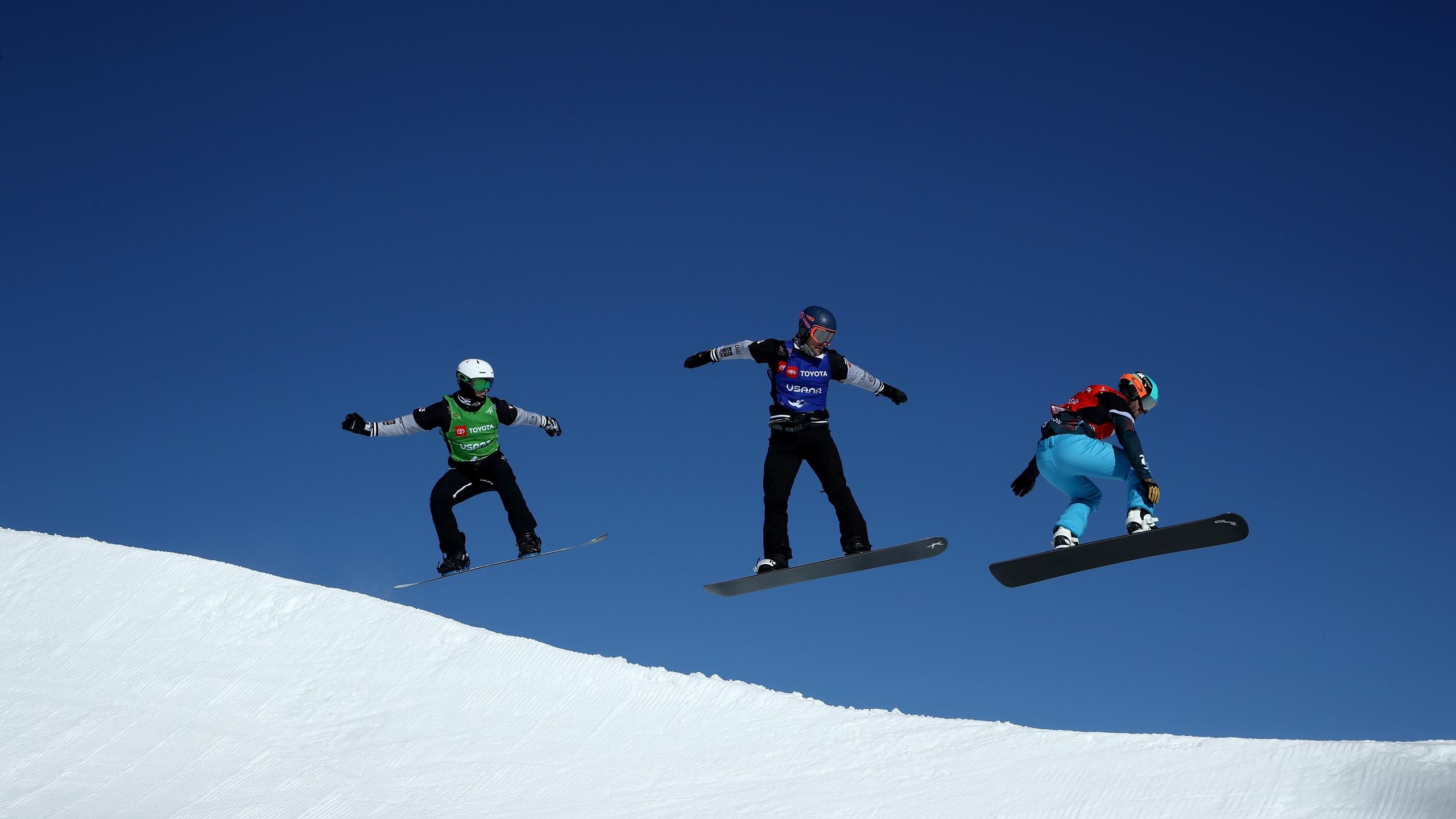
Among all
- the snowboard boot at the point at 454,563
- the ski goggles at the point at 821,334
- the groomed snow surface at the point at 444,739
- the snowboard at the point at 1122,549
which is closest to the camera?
the snowboard at the point at 1122,549

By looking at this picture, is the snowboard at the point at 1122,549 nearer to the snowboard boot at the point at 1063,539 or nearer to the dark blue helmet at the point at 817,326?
the snowboard boot at the point at 1063,539

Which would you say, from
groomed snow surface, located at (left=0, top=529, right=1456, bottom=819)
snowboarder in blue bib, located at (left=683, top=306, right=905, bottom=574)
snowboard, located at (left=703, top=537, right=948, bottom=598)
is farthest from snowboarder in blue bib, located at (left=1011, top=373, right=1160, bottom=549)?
groomed snow surface, located at (left=0, top=529, right=1456, bottom=819)

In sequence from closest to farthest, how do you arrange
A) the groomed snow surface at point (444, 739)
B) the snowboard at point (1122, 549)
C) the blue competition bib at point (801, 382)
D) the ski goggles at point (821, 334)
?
the snowboard at point (1122, 549)
the ski goggles at point (821, 334)
the blue competition bib at point (801, 382)
the groomed snow surface at point (444, 739)

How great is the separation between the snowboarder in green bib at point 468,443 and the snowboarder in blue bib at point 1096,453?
608 cm

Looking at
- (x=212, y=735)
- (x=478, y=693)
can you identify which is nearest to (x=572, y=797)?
(x=478, y=693)

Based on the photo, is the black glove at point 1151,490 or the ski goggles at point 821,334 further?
the ski goggles at point 821,334

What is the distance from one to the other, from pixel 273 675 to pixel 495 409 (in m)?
17.5

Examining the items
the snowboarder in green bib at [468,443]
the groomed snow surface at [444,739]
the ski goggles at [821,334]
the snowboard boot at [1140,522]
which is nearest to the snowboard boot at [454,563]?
the snowboarder in green bib at [468,443]

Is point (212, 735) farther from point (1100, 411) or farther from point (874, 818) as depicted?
point (1100, 411)

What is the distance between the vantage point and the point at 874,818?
21328mm

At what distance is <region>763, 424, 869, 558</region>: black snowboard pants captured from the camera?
12.4 m

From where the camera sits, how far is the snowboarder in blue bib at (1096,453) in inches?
437

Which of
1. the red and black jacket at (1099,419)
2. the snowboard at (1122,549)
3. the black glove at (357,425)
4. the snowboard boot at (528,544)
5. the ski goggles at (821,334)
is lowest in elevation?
the snowboard at (1122,549)

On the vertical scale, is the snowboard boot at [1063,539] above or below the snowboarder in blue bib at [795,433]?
below
